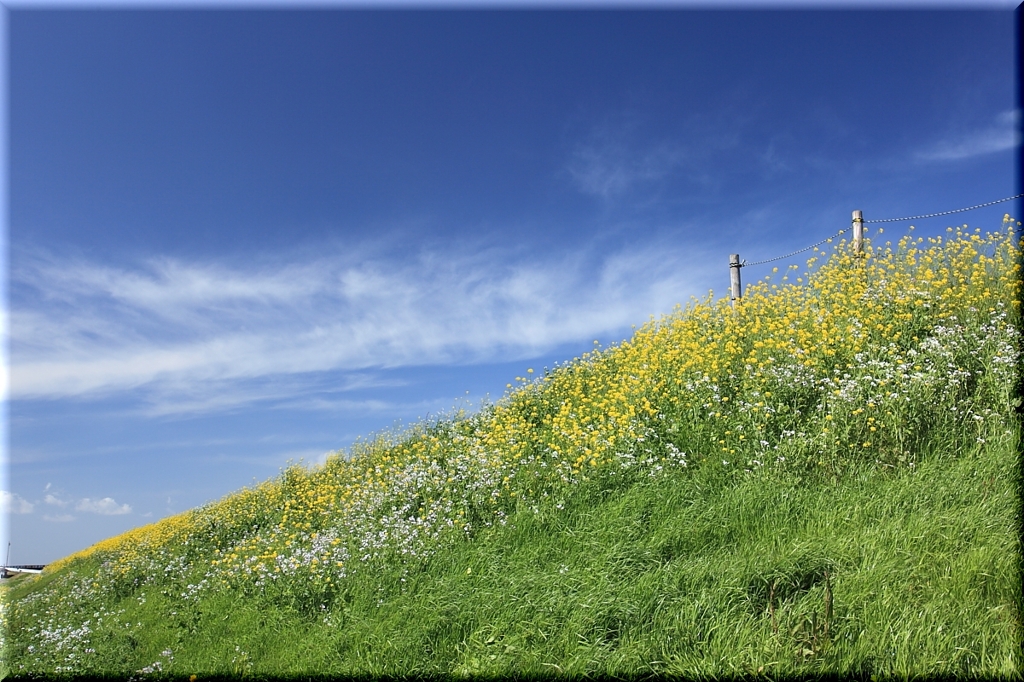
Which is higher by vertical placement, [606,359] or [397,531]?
[606,359]

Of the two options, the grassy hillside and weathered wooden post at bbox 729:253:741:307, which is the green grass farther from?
weathered wooden post at bbox 729:253:741:307

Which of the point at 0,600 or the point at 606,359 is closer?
the point at 0,600

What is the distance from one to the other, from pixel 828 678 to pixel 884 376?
4.03 m

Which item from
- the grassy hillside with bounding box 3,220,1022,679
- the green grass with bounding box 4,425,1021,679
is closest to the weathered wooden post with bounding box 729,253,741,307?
the grassy hillside with bounding box 3,220,1022,679

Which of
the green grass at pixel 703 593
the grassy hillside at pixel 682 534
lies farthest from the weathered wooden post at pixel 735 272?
the green grass at pixel 703 593

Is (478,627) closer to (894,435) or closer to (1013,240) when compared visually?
(894,435)

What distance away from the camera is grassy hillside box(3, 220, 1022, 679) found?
4363 millimetres

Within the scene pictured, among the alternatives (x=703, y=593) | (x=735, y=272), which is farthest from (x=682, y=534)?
(x=735, y=272)

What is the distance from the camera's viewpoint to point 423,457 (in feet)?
30.0

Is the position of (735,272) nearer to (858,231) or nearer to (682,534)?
(858,231)

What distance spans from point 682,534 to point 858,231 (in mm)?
7785

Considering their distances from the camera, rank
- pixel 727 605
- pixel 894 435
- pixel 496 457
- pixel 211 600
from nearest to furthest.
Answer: pixel 727 605
pixel 894 435
pixel 211 600
pixel 496 457

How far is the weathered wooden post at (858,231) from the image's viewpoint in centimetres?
1062

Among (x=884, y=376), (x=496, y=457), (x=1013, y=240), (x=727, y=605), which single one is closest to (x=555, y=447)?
(x=496, y=457)
